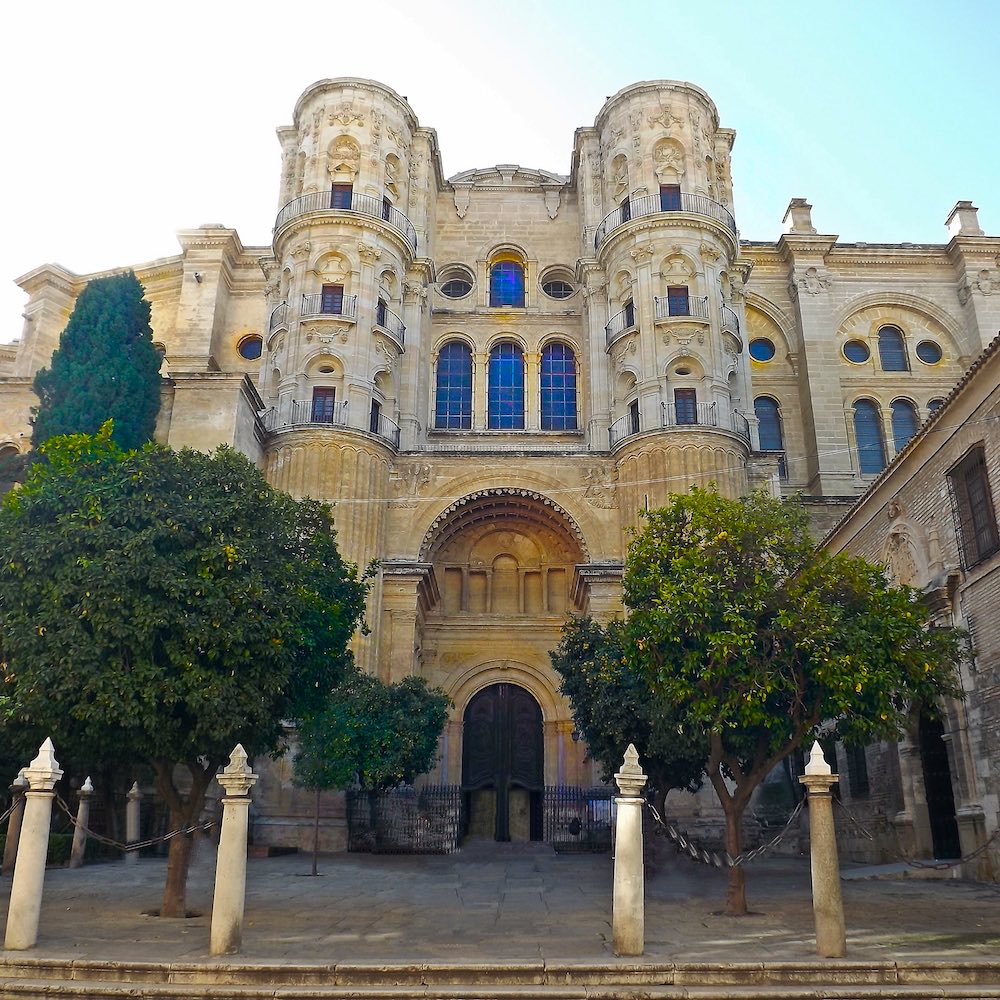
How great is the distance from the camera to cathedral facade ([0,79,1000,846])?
2408 cm

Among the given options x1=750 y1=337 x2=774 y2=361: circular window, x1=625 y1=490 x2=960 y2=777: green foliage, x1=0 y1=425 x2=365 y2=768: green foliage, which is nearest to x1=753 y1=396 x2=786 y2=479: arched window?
x1=750 y1=337 x2=774 y2=361: circular window

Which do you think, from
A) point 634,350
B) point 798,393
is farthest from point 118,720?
point 798,393

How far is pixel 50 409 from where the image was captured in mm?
22297

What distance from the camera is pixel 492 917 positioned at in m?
10.3

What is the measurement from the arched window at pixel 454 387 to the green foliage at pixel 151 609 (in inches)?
644

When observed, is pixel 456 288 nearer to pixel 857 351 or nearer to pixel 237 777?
pixel 857 351

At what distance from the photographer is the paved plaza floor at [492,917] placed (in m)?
7.95

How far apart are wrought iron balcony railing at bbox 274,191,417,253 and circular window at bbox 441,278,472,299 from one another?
2.82m

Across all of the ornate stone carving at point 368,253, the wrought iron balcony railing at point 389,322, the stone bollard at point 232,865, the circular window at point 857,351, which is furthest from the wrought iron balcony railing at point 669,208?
the stone bollard at point 232,865

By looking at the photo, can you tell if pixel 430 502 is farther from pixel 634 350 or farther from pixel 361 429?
pixel 634 350

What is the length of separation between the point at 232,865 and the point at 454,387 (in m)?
21.8

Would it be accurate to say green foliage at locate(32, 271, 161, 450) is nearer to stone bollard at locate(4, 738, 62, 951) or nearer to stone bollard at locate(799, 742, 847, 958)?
stone bollard at locate(4, 738, 62, 951)

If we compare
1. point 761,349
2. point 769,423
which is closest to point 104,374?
point 769,423

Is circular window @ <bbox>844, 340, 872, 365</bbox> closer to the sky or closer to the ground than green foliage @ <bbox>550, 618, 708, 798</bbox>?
closer to the sky
